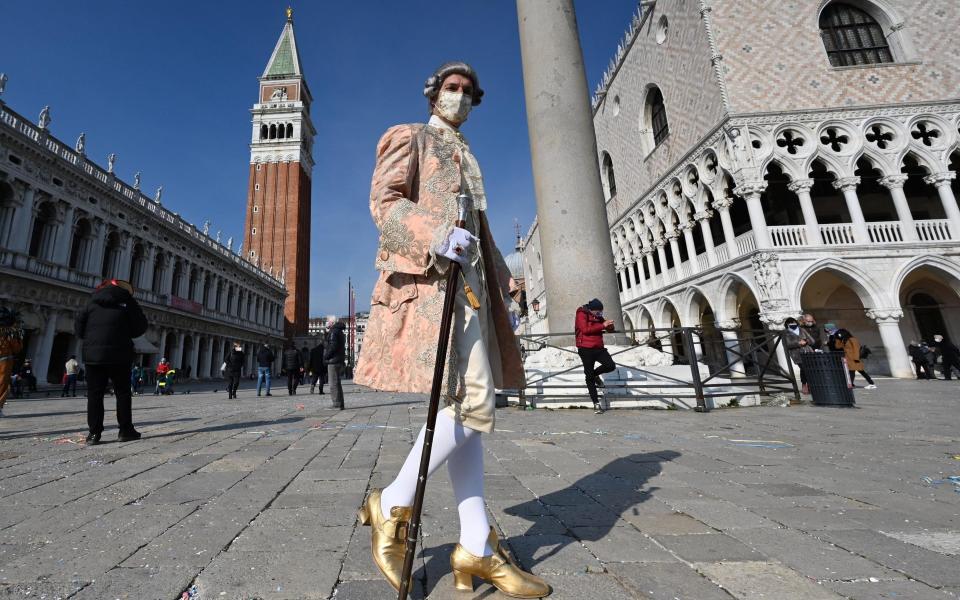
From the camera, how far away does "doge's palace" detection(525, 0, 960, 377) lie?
1512cm

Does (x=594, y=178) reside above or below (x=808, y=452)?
above

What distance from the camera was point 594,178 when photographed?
7887 millimetres

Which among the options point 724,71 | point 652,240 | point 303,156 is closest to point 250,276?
point 303,156

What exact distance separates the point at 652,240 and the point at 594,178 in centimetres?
1709

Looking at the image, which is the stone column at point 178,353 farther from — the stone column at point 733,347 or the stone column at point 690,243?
the stone column at point 733,347

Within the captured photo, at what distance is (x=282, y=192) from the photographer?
5484 cm

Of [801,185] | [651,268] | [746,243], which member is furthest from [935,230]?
[651,268]

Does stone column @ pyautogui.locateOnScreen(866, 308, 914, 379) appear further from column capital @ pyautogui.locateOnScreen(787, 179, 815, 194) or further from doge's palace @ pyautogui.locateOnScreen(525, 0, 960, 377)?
column capital @ pyautogui.locateOnScreen(787, 179, 815, 194)

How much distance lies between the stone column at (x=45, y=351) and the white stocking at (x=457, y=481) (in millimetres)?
27051

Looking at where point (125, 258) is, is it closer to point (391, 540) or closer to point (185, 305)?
point (185, 305)

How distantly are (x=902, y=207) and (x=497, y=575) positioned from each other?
839 inches

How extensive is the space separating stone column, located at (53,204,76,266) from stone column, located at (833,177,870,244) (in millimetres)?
35175

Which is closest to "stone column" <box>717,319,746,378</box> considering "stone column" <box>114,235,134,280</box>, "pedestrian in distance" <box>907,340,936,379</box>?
"pedestrian in distance" <box>907,340,936,379</box>

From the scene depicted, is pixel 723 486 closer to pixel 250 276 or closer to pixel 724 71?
pixel 724 71
